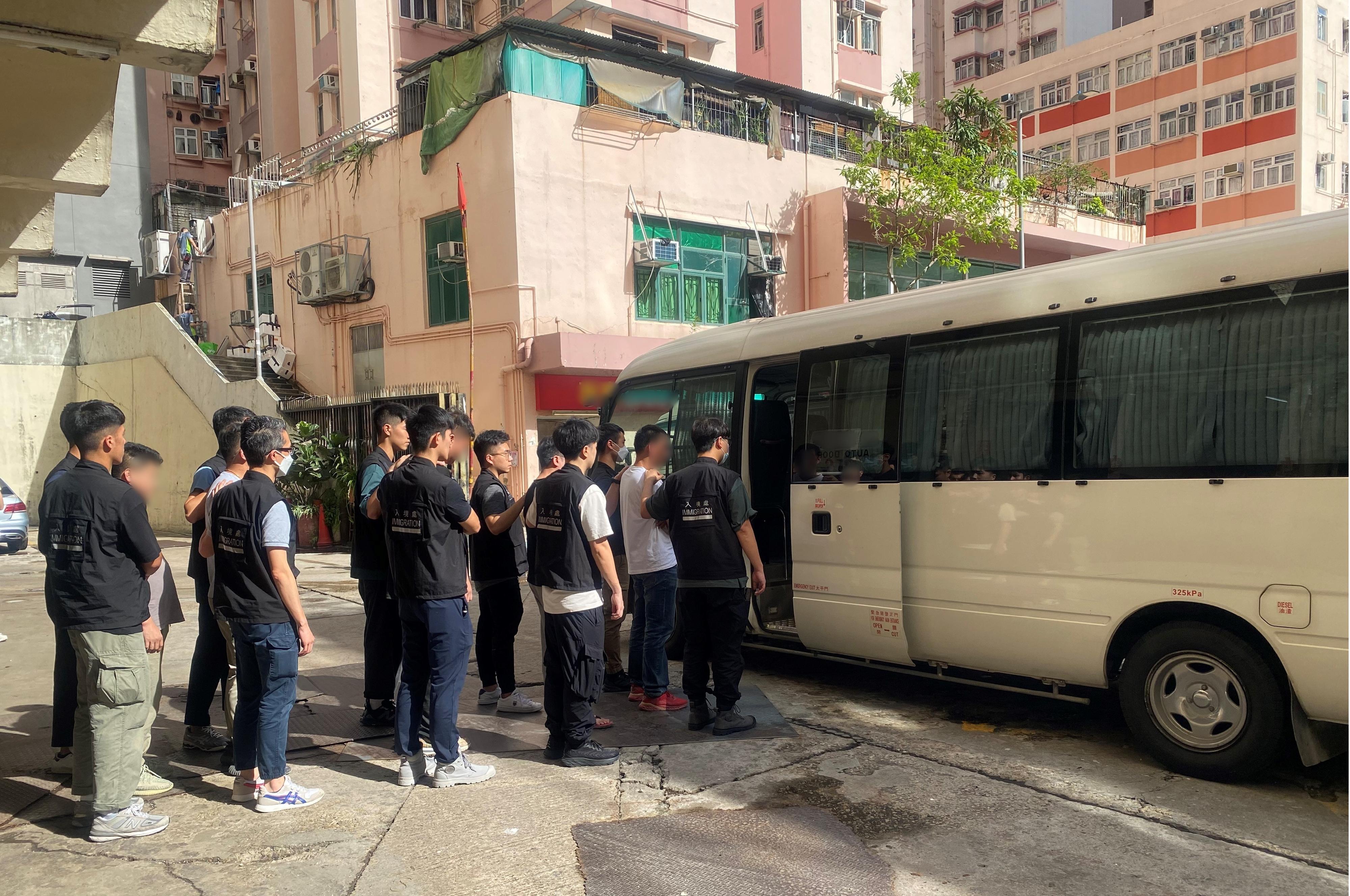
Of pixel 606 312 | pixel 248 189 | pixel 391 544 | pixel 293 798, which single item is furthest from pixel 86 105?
pixel 248 189

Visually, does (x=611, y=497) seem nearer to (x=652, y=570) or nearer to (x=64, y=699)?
(x=652, y=570)

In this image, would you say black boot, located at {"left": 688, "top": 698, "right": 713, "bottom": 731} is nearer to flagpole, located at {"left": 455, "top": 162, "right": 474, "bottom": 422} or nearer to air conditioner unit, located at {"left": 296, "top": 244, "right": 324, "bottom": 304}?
flagpole, located at {"left": 455, "top": 162, "right": 474, "bottom": 422}

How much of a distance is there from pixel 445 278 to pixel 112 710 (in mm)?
14207

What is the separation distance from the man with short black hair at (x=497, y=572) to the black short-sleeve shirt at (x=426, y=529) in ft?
3.12

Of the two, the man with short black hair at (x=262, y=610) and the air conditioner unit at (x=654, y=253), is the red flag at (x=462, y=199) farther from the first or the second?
the man with short black hair at (x=262, y=610)

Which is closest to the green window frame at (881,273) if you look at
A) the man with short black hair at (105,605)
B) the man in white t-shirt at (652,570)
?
the man in white t-shirt at (652,570)

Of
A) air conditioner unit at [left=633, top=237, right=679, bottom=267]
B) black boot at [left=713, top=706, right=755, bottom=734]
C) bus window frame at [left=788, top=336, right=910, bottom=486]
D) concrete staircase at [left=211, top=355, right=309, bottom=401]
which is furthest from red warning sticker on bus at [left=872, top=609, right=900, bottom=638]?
concrete staircase at [left=211, top=355, right=309, bottom=401]

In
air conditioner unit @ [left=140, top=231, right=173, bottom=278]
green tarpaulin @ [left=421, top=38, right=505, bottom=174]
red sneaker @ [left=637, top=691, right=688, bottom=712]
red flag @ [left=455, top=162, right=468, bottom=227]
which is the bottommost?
red sneaker @ [left=637, top=691, right=688, bottom=712]

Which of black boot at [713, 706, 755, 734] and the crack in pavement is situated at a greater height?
black boot at [713, 706, 755, 734]

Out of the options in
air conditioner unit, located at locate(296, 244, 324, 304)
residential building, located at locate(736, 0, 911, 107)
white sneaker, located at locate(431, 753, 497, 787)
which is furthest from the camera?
residential building, located at locate(736, 0, 911, 107)

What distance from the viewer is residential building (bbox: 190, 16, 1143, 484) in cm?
1650

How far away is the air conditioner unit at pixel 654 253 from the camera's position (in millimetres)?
17281

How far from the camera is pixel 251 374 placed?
70.1 feet

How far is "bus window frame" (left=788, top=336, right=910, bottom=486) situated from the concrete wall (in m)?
14.1
